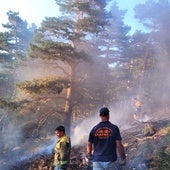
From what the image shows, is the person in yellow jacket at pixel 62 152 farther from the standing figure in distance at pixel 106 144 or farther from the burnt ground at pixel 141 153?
the standing figure in distance at pixel 106 144

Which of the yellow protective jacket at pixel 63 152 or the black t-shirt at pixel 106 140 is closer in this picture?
the black t-shirt at pixel 106 140

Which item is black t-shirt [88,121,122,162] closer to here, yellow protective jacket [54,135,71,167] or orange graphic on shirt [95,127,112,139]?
orange graphic on shirt [95,127,112,139]

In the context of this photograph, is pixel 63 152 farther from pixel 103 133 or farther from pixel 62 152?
pixel 103 133

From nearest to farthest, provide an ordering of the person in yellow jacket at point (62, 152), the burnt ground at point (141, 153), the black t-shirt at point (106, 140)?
the black t-shirt at point (106, 140)
the person in yellow jacket at point (62, 152)
the burnt ground at point (141, 153)

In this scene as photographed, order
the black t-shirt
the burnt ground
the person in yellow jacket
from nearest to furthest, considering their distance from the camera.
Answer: the black t-shirt
the person in yellow jacket
the burnt ground

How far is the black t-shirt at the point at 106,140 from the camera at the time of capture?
6.61m

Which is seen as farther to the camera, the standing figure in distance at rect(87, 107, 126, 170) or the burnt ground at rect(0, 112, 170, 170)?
the burnt ground at rect(0, 112, 170, 170)

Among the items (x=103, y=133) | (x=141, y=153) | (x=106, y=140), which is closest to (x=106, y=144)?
(x=106, y=140)

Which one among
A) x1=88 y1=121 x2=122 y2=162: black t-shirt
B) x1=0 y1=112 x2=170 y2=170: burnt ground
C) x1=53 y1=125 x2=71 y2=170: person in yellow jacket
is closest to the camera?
x1=88 y1=121 x2=122 y2=162: black t-shirt

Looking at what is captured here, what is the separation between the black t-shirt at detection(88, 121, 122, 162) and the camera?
6613 mm

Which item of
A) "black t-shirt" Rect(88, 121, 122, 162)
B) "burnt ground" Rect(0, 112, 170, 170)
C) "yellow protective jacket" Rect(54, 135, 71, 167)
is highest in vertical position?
"black t-shirt" Rect(88, 121, 122, 162)

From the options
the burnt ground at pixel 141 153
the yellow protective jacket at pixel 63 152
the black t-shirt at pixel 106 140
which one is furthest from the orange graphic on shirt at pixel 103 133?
the burnt ground at pixel 141 153

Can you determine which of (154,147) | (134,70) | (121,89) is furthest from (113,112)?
(154,147)

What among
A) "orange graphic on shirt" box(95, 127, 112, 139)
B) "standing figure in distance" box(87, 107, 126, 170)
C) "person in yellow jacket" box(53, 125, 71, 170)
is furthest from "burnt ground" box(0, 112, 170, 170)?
"orange graphic on shirt" box(95, 127, 112, 139)
